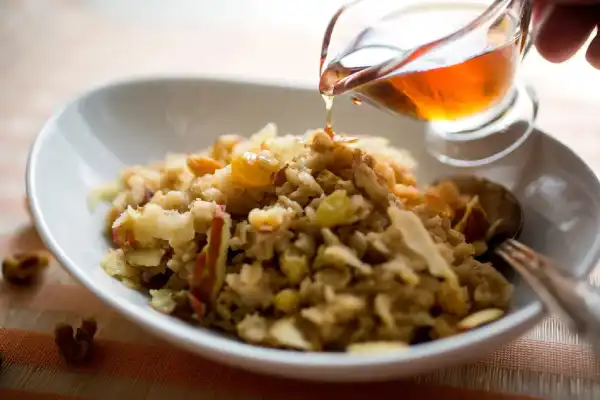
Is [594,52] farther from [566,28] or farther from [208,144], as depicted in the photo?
[208,144]

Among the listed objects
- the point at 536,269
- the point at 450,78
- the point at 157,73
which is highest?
the point at 450,78

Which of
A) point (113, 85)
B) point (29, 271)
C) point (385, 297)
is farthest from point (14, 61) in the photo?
point (385, 297)

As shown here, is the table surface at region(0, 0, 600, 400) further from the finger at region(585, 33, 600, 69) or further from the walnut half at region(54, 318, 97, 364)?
the finger at region(585, 33, 600, 69)

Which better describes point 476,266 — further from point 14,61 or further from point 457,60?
point 14,61

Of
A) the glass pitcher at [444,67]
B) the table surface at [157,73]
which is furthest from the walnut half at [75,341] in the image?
the glass pitcher at [444,67]

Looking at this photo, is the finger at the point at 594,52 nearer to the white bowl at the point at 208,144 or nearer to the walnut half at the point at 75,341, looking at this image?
the white bowl at the point at 208,144

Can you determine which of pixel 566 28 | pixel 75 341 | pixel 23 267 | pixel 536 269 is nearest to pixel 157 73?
pixel 23 267

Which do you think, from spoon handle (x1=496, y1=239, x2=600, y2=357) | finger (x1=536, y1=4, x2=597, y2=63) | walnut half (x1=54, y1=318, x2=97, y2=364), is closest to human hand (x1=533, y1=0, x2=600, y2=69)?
finger (x1=536, y1=4, x2=597, y2=63)
